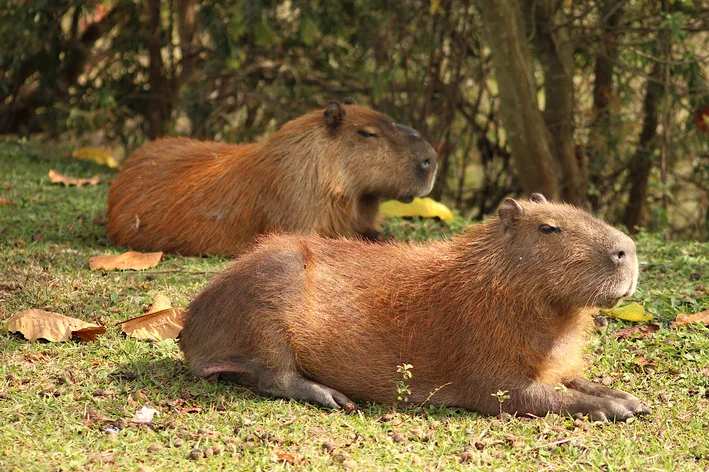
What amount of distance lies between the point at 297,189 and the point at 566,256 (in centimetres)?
237

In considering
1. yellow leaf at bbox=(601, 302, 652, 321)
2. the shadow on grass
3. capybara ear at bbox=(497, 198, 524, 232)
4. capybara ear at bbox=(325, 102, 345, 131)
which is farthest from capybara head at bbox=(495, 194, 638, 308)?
capybara ear at bbox=(325, 102, 345, 131)

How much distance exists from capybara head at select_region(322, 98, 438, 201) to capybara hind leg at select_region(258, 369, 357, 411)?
2240mm

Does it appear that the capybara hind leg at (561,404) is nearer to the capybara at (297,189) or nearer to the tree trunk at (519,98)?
the capybara at (297,189)

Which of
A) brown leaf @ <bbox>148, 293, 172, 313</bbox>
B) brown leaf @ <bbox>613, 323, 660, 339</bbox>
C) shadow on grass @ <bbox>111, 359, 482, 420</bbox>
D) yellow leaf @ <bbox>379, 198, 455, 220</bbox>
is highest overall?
yellow leaf @ <bbox>379, 198, 455, 220</bbox>

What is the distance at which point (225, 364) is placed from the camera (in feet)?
12.6

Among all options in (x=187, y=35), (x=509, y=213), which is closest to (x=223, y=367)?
(x=509, y=213)

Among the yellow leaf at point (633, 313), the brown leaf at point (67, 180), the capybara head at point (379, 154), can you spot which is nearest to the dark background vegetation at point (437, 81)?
the capybara head at point (379, 154)

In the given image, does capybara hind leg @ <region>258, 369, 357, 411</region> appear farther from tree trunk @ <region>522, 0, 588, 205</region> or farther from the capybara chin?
tree trunk @ <region>522, 0, 588, 205</region>

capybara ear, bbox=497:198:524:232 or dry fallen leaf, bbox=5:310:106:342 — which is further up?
capybara ear, bbox=497:198:524:232

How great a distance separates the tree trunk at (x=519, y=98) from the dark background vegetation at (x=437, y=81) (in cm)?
1

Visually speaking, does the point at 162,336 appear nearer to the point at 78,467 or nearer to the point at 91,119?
the point at 78,467

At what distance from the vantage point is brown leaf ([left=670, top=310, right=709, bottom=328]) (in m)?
4.48

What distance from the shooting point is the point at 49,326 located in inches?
165

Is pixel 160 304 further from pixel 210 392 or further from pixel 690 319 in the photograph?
pixel 690 319
